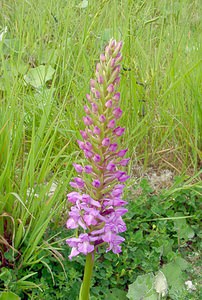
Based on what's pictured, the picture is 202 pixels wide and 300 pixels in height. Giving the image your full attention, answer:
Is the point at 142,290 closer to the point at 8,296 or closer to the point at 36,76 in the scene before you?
the point at 8,296

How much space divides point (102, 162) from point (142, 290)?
2.87 ft

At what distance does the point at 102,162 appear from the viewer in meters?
1.27

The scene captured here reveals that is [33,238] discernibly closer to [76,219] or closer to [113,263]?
[113,263]

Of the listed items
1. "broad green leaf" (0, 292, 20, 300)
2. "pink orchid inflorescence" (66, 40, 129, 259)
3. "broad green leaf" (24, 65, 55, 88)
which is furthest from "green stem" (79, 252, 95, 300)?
"broad green leaf" (24, 65, 55, 88)

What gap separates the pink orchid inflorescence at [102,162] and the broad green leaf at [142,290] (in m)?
0.66

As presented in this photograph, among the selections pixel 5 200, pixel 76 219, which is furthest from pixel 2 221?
pixel 76 219

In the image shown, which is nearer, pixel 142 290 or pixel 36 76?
pixel 142 290

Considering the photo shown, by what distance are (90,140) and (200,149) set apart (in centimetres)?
159

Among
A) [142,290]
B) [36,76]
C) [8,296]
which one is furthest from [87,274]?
[36,76]

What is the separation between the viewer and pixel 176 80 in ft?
9.06

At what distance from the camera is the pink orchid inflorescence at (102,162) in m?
1.21

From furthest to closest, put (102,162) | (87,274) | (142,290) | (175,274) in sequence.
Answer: (175,274), (142,290), (87,274), (102,162)

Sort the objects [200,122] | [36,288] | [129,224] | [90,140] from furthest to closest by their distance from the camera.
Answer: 1. [200,122]
2. [129,224]
3. [36,288]
4. [90,140]

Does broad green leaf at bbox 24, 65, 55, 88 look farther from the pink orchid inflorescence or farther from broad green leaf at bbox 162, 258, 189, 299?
the pink orchid inflorescence
